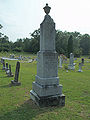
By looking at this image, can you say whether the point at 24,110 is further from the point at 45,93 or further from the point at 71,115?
the point at 71,115

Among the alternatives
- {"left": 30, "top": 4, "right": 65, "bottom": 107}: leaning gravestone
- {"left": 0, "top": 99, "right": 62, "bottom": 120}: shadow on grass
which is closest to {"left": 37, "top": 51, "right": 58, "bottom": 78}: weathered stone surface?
{"left": 30, "top": 4, "right": 65, "bottom": 107}: leaning gravestone

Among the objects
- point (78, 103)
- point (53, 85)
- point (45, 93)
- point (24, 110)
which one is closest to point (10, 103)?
point (24, 110)

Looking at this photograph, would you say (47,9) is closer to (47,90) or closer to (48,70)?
Answer: (48,70)

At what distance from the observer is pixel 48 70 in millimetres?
4926

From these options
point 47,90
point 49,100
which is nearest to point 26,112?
point 49,100

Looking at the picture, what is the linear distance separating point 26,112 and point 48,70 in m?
1.74

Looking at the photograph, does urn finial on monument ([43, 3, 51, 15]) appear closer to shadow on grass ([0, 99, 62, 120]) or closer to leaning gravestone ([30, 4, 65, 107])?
leaning gravestone ([30, 4, 65, 107])

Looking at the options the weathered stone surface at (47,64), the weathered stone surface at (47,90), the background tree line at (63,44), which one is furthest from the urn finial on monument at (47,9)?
the background tree line at (63,44)

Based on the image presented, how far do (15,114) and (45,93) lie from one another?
4.28 feet

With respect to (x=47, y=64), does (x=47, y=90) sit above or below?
below

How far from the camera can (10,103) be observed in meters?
5.11

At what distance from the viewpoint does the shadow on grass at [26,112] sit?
4002 millimetres

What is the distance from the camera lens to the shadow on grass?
400 cm

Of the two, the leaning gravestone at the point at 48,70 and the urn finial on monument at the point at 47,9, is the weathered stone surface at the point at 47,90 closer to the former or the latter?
the leaning gravestone at the point at 48,70
